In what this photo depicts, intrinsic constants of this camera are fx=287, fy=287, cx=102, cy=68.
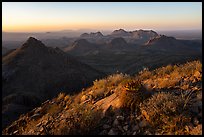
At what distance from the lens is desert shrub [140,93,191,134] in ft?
19.7

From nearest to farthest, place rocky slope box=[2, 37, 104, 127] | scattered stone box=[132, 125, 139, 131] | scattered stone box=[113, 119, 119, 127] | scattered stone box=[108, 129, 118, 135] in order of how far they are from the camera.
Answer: scattered stone box=[132, 125, 139, 131], scattered stone box=[108, 129, 118, 135], scattered stone box=[113, 119, 119, 127], rocky slope box=[2, 37, 104, 127]

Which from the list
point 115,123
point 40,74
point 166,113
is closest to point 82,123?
point 115,123

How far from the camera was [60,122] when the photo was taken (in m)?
7.77

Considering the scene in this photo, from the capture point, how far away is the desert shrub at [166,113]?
6020 mm

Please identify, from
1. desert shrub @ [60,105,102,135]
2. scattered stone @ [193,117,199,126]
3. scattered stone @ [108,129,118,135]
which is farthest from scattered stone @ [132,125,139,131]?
scattered stone @ [193,117,199,126]

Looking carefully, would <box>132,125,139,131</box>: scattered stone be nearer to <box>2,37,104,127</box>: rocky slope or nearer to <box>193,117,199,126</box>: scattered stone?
<box>193,117,199,126</box>: scattered stone

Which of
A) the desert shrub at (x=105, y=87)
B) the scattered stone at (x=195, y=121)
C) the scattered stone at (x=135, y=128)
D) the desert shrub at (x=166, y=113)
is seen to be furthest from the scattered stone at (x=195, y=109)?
the desert shrub at (x=105, y=87)

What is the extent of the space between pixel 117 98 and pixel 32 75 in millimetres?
37641

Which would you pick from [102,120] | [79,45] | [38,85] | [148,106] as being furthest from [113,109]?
[79,45]

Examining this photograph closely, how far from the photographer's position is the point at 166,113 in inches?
254

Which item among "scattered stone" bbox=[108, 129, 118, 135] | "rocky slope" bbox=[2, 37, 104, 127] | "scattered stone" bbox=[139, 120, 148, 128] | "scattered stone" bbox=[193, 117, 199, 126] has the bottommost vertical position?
"rocky slope" bbox=[2, 37, 104, 127]

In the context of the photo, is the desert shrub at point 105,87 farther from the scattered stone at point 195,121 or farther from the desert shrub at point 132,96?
the scattered stone at point 195,121

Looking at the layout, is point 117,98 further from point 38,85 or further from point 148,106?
point 38,85

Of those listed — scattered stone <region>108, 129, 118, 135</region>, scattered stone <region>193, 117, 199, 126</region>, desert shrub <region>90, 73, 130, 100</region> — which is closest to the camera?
scattered stone <region>193, 117, 199, 126</region>
